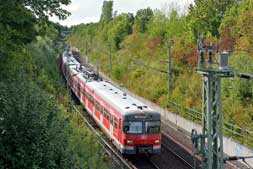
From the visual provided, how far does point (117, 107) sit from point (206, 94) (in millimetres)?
8634

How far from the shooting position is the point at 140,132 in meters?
23.2

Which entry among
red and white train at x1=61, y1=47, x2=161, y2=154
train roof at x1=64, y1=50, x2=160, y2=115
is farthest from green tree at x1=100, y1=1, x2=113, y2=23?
red and white train at x1=61, y1=47, x2=161, y2=154

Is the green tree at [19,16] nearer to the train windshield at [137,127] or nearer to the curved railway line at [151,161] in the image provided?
the train windshield at [137,127]

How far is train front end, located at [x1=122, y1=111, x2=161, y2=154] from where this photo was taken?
23141 mm

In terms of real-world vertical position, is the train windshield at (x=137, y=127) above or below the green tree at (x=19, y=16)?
below

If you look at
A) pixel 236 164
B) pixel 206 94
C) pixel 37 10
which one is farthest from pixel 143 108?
pixel 37 10

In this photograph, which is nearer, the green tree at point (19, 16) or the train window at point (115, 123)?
the green tree at point (19, 16)

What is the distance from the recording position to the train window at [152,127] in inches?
917

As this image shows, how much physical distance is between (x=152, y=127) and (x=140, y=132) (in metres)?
0.67

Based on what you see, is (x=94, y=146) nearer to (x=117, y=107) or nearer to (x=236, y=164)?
(x=117, y=107)

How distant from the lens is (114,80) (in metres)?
65.0

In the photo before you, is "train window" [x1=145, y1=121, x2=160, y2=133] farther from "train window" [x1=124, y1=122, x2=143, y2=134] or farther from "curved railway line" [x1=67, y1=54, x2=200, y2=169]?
"curved railway line" [x1=67, y1=54, x2=200, y2=169]

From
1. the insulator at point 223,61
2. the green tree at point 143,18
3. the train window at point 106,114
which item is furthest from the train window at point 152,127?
the green tree at point 143,18

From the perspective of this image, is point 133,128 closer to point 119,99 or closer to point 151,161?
point 151,161
